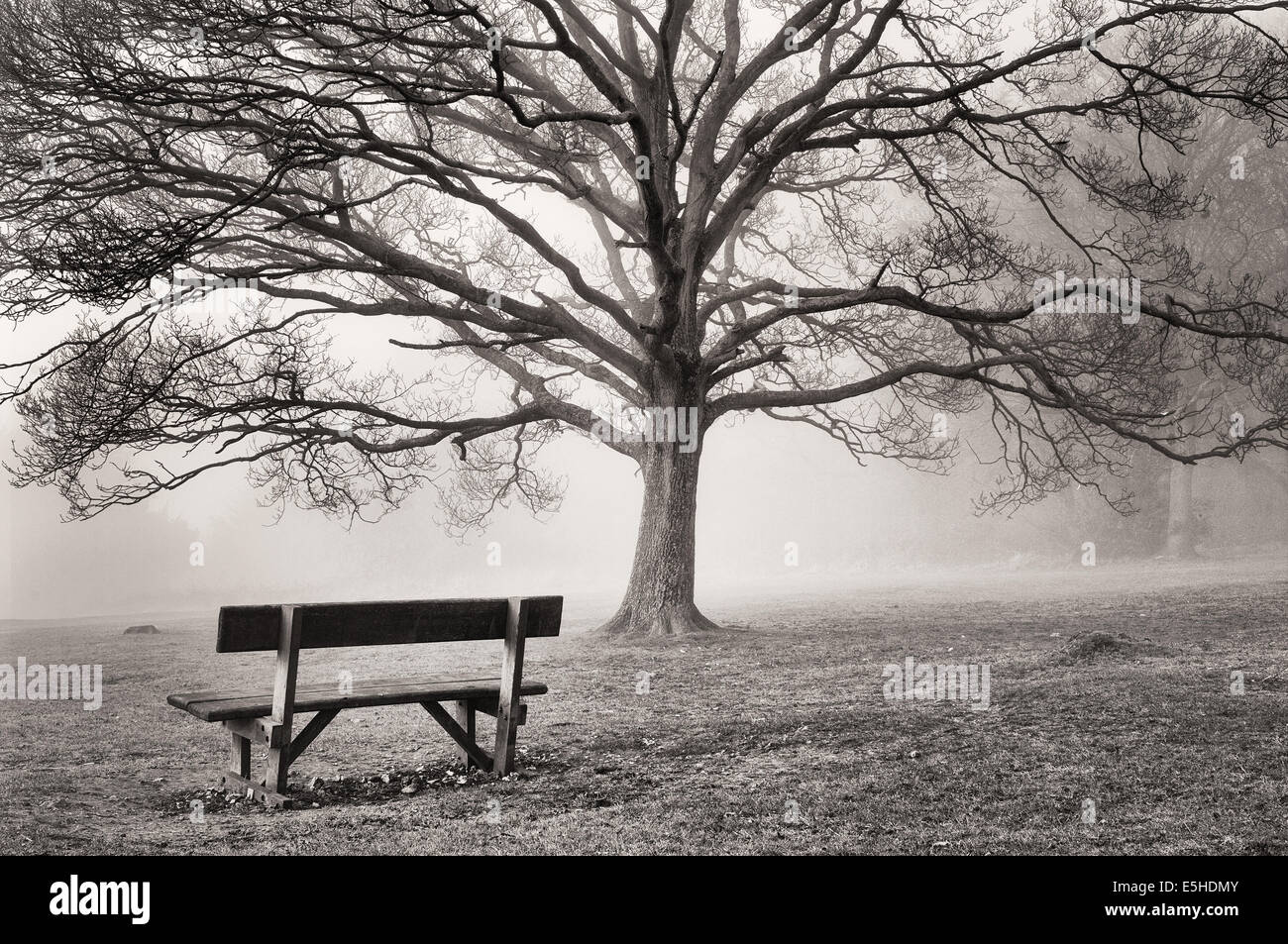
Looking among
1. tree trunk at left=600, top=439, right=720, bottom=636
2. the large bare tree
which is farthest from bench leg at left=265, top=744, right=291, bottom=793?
tree trunk at left=600, top=439, right=720, bottom=636

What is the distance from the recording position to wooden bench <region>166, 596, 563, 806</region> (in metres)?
5.88

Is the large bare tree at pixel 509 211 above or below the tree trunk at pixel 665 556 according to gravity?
above

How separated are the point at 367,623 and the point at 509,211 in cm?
807

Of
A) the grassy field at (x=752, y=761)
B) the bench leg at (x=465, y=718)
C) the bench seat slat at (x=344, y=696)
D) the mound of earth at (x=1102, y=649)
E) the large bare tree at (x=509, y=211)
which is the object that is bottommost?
the grassy field at (x=752, y=761)

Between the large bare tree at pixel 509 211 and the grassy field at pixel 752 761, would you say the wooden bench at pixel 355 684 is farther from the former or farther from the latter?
the large bare tree at pixel 509 211

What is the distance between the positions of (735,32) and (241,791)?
13.4 m

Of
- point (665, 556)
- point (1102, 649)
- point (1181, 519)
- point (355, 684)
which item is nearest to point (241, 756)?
point (355, 684)

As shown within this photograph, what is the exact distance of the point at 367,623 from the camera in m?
6.08

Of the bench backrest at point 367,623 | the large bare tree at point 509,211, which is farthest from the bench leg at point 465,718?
the large bare tree at point 509,211

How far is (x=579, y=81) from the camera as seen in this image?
1783 centimetres

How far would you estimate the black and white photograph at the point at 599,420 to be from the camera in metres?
5.64

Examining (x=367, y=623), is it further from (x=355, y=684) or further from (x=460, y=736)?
(x=460, y=736)

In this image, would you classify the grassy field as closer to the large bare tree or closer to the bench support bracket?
the bench support bracket

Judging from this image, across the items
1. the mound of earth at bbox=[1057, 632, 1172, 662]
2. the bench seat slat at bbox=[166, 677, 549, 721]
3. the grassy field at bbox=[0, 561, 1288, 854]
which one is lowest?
the grassy field at bbox=[0, 561, 1288, 854]
